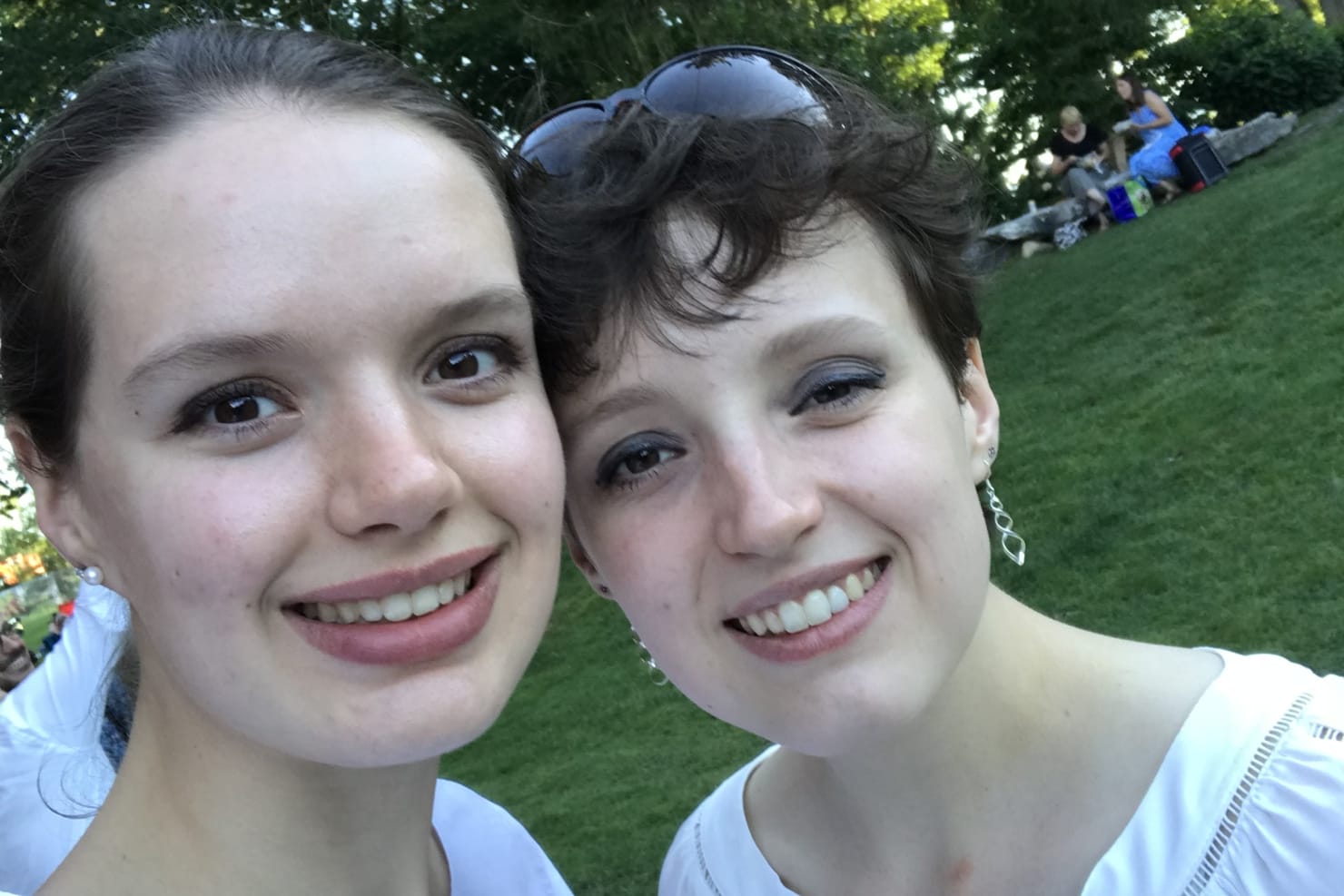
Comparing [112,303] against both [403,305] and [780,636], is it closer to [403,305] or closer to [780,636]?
[403,305]

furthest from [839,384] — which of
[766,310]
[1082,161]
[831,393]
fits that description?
[1082,161]

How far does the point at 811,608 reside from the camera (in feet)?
5.97

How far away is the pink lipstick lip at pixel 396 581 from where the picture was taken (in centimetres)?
159

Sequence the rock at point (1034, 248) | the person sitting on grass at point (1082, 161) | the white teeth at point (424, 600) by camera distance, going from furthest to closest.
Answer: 1. the rock at point (1034, 248)
2. the person sitting on grass at point (1082, 161)
3. the white teeth at point (424, 600)

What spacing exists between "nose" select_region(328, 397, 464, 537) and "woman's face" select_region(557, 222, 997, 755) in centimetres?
41

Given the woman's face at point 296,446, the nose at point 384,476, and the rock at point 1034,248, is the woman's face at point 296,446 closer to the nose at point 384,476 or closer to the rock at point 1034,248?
the nose at point 384,476

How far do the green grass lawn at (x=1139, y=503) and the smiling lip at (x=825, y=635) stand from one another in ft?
10.7

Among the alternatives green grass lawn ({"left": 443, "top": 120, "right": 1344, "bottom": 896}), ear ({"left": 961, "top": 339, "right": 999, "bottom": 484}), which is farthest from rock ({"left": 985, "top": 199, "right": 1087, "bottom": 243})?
ear ({"left": 961, "top": 339, "right": 999, "bottom": 484})

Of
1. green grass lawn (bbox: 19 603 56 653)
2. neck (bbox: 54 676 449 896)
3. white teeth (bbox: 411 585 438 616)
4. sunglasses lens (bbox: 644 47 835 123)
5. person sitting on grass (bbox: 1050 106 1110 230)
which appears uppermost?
sunglasses lens (bbox: 644 47 835 123)

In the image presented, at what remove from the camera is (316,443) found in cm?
160

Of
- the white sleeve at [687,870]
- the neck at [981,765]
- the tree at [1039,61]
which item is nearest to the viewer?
the neck at [981,765]

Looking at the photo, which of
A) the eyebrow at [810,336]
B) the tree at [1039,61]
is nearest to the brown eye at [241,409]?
the eyebrow at [810,336]

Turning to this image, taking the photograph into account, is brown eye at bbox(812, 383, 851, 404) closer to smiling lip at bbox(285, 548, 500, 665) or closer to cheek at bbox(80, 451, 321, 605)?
smiling lip at bbox(285, 548, 500, 665)

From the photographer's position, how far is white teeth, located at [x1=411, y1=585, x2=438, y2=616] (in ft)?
5.41
